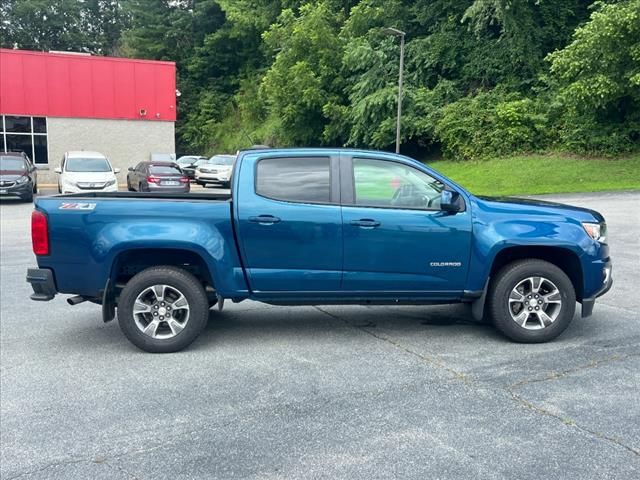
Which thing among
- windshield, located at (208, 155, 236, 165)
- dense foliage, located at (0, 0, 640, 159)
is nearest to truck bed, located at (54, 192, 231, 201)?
dense foliage, located at (0, 0, 640, 159)

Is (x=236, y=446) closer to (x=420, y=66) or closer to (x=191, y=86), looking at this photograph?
(x=420, y=66)

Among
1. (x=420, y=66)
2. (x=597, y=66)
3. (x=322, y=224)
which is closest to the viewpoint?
(x=322, y=224)

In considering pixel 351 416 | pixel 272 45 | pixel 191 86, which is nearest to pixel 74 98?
pixel 272 45

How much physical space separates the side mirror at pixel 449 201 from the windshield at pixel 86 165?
1930 centimetres

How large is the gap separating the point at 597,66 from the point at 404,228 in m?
22.7

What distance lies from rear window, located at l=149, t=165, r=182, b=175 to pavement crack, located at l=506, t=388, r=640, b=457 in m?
21.0

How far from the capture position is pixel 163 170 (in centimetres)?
2409

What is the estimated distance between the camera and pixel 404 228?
222 inches

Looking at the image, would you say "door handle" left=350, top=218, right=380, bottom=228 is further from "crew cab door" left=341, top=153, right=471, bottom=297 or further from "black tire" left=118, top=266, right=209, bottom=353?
"black tire" left=118, top=266, right=209, bottom=353

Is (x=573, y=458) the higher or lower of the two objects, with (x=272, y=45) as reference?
lower

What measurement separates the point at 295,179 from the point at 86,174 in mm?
18067

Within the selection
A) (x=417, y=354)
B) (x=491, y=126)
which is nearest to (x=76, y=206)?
(x=417, y=354)

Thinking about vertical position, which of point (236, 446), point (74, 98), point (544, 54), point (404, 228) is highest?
point (544, 54)

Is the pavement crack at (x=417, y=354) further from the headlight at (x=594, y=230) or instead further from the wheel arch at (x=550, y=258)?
the headlight at (x=594, y=230)
